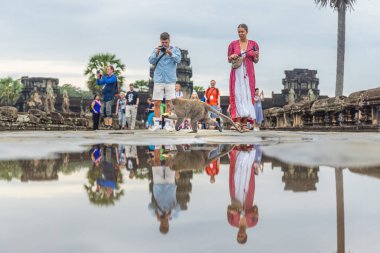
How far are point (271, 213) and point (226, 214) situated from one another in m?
0.14

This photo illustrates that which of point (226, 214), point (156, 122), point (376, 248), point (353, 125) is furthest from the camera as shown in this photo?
point (353, 125)

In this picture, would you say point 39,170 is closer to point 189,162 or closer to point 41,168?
point 41,168

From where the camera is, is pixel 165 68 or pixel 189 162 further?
pixel 165 68

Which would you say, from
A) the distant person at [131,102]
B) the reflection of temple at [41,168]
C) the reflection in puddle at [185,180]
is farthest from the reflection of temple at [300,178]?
the distant person at [131,102]

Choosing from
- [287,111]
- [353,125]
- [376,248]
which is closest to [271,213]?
[376,248]

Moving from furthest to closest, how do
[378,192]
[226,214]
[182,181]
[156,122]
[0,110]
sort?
[0,110], [156,122], [182,181], [378,192], [226,214]

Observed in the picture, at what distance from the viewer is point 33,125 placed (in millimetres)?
18109

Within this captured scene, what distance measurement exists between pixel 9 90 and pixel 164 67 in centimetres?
8557

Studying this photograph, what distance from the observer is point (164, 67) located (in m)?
10.5

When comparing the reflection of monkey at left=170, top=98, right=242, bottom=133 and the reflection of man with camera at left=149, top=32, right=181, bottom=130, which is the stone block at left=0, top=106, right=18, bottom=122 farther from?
the reflection of monkey at left=170, top=98, right=242, bottom=133

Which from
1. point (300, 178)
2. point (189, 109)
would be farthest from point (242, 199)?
point (189, 109)

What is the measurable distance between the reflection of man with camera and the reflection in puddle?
6409 millimetres

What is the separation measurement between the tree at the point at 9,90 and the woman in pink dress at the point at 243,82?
3328 inches

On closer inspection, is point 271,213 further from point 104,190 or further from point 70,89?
point 70,89
